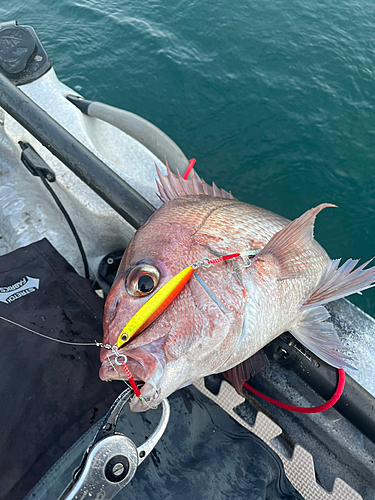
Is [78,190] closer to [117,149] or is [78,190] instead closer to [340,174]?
[117,149]

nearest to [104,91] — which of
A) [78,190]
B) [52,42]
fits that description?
[52,42]

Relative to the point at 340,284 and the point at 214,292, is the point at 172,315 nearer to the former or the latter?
the point at 214,292

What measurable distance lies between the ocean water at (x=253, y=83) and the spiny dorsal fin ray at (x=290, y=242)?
10.7ft

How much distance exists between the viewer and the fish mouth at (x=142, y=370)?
3.93 ft

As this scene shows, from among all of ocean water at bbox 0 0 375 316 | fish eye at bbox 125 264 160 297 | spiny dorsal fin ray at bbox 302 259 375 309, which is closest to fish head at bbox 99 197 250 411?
fish eye at bbox 125 264 160 297

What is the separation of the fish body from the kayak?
0.79 feet

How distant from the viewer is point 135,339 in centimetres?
124

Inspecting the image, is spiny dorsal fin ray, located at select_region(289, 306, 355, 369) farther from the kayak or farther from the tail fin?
the kayak

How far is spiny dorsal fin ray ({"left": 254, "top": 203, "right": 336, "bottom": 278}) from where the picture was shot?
60.2 inches

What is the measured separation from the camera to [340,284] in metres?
1.78

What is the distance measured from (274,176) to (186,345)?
4659 mm

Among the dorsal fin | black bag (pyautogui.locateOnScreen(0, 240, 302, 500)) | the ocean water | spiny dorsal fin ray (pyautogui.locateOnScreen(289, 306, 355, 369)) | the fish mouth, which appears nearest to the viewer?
the fish mouth

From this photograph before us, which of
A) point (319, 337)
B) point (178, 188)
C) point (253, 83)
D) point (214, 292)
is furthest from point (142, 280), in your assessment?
point (253, 83)

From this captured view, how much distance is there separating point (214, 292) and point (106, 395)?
2.55 feet
